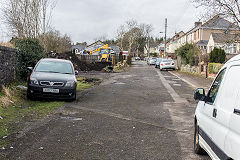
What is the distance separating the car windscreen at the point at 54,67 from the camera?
37.3ft

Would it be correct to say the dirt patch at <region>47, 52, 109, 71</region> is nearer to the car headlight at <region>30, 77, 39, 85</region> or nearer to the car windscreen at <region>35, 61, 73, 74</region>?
the car windscreen at <region>35, 61, 73, 74</region>

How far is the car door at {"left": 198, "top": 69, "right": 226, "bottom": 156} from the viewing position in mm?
3723

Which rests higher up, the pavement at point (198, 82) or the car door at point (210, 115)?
the car door at point (210, 115)

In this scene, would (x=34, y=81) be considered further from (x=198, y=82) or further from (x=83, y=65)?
(x=83, y=65)

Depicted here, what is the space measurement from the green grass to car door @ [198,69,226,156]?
146 inches

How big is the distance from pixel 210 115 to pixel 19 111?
641cm

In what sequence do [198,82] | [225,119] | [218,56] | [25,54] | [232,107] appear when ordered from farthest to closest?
[218,56] → [198,82] → [25,54] → [225,119] → [232,107]

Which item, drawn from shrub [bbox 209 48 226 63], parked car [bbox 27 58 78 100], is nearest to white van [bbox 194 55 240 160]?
parked car [bbox 27 58 78 100]

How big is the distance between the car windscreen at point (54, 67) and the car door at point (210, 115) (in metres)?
7.95

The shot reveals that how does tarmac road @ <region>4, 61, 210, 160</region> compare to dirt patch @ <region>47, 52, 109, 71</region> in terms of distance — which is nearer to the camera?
tarmac road @ <region>4, 61, 210, 160</region>

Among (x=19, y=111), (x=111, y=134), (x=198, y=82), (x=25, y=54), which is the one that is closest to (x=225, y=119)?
(x=111, y=134)

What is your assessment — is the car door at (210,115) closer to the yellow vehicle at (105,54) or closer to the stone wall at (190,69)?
the stone wall at (190,69)

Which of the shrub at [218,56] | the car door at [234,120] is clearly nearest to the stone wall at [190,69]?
the shrub at [218,56]

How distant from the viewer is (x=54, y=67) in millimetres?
11695
